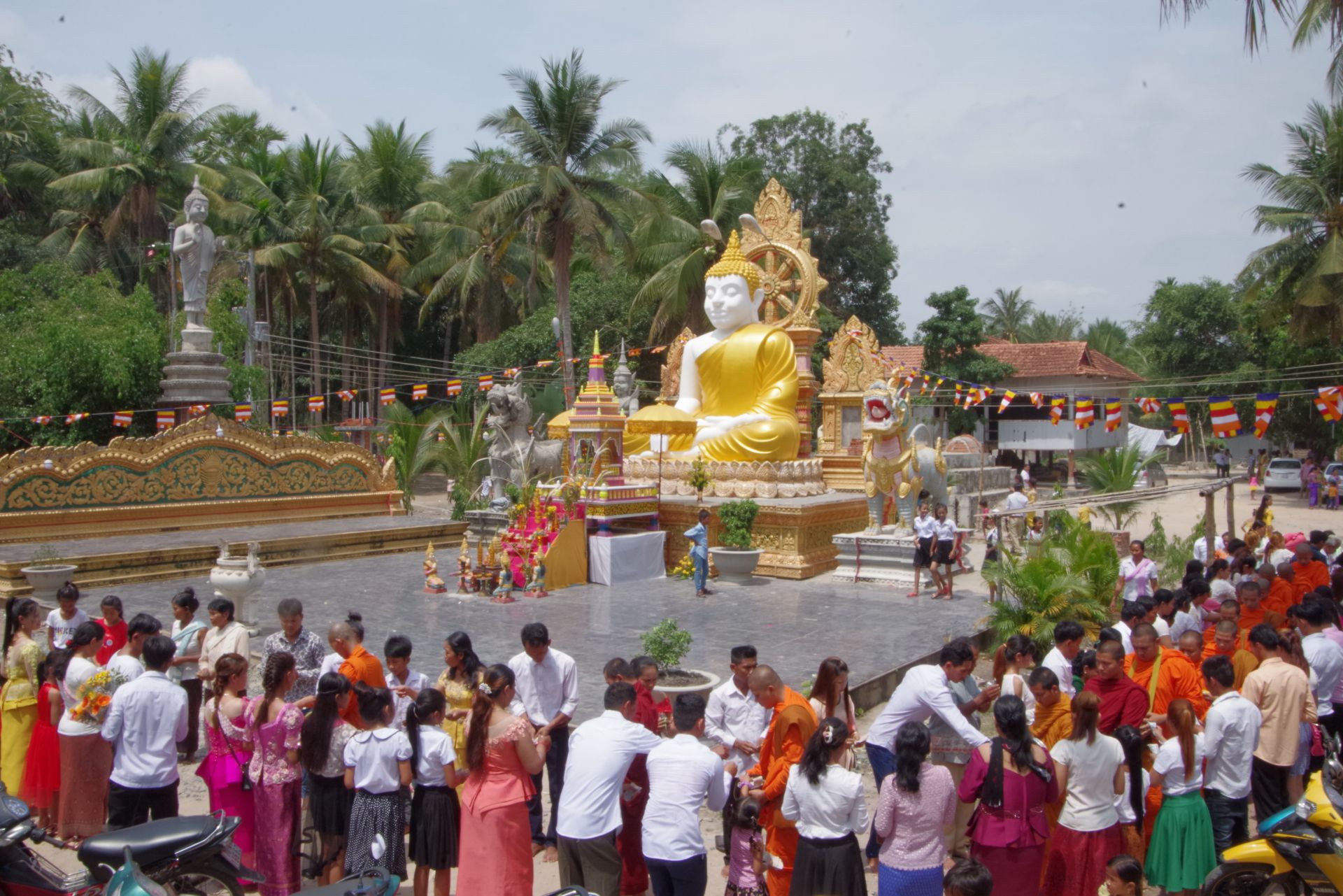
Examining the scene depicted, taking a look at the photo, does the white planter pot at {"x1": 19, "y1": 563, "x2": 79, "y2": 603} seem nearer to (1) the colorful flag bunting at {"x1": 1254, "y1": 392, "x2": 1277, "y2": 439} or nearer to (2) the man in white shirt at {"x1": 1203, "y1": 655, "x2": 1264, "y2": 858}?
(2) the man in white shirt at {"x1": 1203, "y1": 655, "x2": 1264, "y2": 858}

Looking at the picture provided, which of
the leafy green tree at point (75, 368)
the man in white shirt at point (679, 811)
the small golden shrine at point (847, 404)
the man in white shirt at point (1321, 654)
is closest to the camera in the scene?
the man in white shirt at point (679, 811)

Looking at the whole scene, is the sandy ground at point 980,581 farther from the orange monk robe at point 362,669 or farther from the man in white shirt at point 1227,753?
the man in white shirt at point 1227,753

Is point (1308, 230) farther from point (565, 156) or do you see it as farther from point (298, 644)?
point (298, 644)

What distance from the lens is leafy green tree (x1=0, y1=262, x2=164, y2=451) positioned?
1967cm

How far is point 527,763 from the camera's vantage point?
4.68m

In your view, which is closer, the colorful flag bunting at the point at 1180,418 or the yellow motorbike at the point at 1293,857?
the yellow motorbike at the point at 1293,857

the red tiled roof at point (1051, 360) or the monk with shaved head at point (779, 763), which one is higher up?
the red tiled roof at point (1051, 360)

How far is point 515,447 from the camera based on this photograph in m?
16.4

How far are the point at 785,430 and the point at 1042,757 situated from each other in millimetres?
13370

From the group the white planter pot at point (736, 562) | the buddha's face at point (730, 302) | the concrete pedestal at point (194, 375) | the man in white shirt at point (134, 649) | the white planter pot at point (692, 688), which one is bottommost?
the white planter pot at point (692, 688)

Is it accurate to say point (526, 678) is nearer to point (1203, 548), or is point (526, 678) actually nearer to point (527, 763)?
point (527, 763)

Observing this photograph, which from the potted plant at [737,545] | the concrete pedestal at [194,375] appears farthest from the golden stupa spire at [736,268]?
the concrete pedestal at [194,375]

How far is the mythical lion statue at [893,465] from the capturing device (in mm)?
15000

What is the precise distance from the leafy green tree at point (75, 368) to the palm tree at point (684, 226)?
41.7ft
